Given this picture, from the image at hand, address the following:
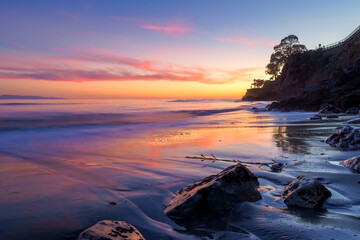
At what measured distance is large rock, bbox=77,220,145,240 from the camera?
2289 mm

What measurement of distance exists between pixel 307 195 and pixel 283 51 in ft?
256

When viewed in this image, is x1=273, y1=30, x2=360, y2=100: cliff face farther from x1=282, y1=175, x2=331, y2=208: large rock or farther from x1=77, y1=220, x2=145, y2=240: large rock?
x1=77, y1=220, x2=145, y2=240: large rock

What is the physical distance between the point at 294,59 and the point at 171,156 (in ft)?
216

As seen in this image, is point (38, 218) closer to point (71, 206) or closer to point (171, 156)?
point (71, 206)

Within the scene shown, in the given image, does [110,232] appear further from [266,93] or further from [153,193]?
[266,93]

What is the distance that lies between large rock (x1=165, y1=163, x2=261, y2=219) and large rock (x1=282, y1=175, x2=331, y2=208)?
0.42 meters

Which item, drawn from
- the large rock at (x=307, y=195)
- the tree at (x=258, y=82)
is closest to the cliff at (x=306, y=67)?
the tree at (x=258, y=82)

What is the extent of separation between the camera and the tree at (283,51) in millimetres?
71438

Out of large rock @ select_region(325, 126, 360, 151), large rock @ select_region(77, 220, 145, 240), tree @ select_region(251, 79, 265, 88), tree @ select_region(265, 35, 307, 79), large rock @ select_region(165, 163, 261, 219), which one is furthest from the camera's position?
tree @ select_region(251, 79, 265, 88)

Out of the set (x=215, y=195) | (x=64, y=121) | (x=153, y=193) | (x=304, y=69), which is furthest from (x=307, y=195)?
(x=304, y=69)

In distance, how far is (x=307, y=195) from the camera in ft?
10.3

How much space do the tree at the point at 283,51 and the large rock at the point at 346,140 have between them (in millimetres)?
70827

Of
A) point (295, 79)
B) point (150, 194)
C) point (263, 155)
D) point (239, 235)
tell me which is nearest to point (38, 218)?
point (150, 194)

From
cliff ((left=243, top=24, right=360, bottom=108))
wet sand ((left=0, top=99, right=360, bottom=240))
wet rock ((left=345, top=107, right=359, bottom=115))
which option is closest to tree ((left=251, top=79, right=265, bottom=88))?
cliff ((left=243, top=24, right=360, bottom=108))
